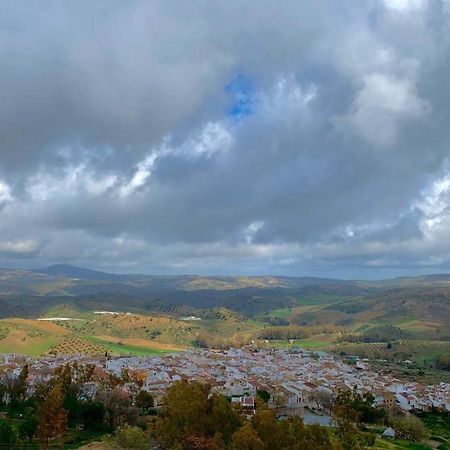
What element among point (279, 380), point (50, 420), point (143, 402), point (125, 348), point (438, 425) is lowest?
point (125, 348)

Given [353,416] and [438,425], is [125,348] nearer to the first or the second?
[438,425]

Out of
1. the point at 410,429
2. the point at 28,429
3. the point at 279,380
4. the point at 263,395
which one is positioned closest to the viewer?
the point at 28,429

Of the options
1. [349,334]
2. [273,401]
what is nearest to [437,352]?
[349,334]

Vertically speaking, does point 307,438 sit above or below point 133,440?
above

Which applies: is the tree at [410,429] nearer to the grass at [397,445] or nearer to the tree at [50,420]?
the grass at [397,445]

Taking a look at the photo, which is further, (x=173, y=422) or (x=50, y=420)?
(x=50, y=420)

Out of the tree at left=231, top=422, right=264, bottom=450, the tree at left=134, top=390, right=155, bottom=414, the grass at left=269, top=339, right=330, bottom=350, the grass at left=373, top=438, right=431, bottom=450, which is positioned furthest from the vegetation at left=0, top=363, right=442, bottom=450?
Answer: the grass at left=269, top=339, right=330, bottom=350

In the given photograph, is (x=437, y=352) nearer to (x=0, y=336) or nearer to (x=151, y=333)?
(x=151, y=333)

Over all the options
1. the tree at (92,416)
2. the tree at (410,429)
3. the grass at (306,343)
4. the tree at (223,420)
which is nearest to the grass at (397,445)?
the tree at (410,429)

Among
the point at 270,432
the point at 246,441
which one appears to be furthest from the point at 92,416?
the point at 246,441
